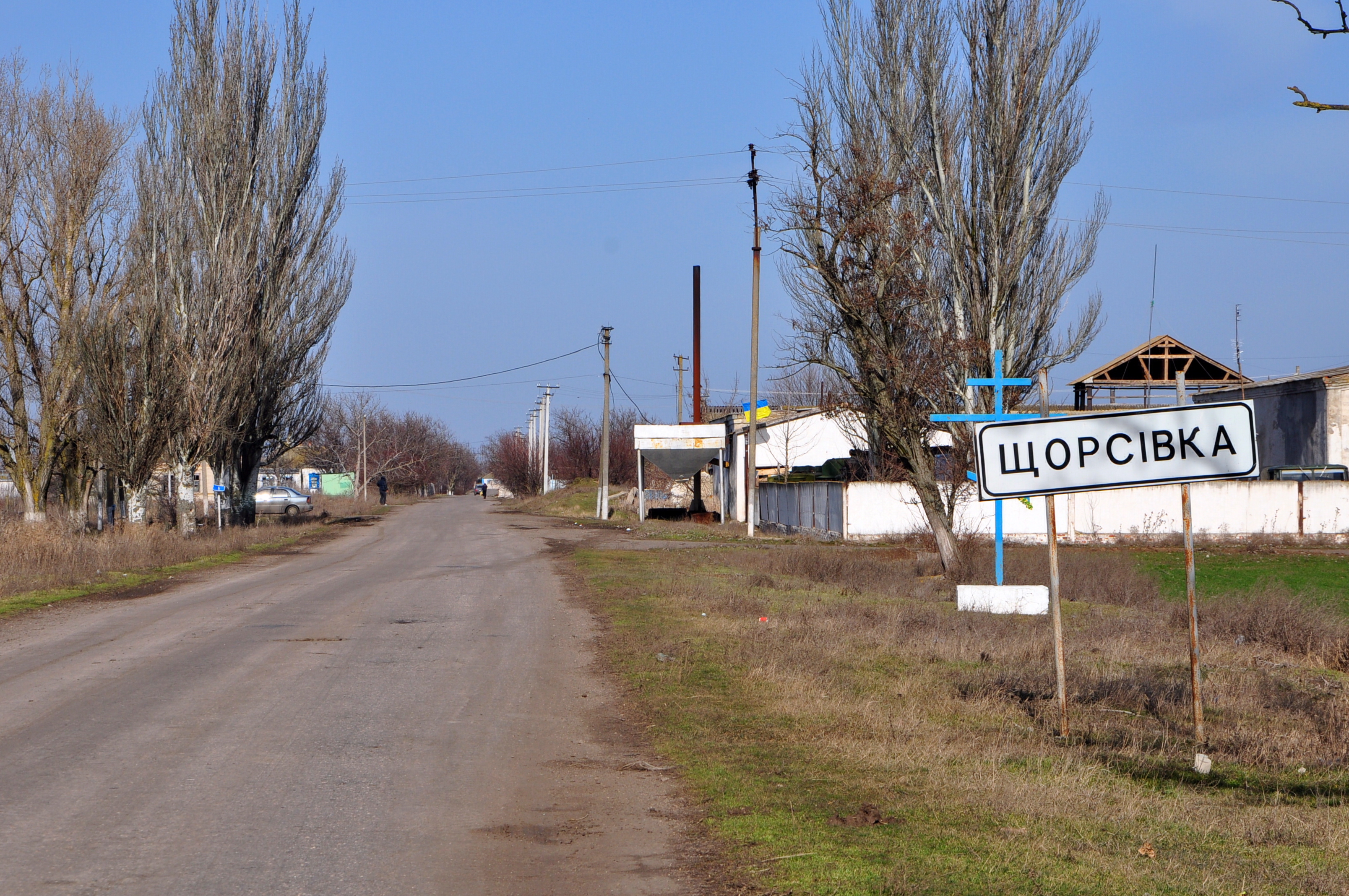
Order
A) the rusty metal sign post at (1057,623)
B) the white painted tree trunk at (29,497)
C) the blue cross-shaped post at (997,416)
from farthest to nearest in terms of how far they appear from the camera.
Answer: the white painted tree trunk at (29,497) < the blue cross-shaped post at (997,416) < the rusty metal sign post at (1057,623)

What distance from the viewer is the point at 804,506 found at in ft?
121

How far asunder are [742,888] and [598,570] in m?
16.6

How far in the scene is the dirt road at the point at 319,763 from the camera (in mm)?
4730

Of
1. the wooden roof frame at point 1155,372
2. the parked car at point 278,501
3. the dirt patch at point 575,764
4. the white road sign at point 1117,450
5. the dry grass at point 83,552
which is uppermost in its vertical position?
the wooden roof frame at point 1155,372

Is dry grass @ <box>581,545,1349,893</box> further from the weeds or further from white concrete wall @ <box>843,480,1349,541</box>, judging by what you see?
white concrete wall @ <box>843,480,1349,541</box>

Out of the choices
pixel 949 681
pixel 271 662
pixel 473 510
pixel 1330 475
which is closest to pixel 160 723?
pixel 271 662

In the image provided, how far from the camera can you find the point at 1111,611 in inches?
618

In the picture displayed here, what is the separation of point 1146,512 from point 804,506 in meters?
10.8

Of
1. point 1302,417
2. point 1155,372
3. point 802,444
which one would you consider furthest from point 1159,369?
point 802,444

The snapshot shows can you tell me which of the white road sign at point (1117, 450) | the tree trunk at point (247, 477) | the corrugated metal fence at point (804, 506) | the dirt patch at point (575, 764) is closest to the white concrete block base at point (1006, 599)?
the white road sign at point (1117, 450)

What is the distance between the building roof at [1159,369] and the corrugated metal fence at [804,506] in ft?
54.0

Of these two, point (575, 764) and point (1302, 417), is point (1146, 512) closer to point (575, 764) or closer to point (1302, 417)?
point (1302, 417)

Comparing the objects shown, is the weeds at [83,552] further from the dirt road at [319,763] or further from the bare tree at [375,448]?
the bare tree at [375,448]

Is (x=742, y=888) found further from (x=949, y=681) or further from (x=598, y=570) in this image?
(x=598, y=570)
